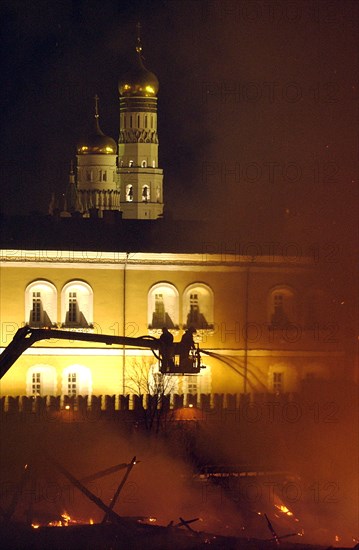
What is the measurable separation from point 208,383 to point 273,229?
140 inches

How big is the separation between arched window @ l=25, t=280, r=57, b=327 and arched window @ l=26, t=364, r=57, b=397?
3.02ft

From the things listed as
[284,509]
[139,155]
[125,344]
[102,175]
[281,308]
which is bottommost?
[284,509]

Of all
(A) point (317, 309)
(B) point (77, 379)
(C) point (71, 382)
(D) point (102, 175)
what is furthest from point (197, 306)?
(D) point (102, 175)

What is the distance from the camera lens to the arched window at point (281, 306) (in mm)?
40781

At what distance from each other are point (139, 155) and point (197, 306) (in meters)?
28.1

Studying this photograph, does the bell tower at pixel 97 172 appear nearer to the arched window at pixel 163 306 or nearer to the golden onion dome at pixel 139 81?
the golden onion dome at pixel 139 81

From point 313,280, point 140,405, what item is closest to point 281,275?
point 313,280

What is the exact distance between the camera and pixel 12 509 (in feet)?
83.8

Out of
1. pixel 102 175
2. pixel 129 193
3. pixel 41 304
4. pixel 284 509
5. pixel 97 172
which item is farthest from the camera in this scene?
pixel 102 175

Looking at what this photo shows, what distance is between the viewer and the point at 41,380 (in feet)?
132

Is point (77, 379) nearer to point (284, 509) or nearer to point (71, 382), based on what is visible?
point (71, 382)

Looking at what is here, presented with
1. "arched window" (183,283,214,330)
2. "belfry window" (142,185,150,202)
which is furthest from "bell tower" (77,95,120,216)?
"arched window" (183,283,214,330)

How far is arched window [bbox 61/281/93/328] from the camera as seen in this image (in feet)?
133

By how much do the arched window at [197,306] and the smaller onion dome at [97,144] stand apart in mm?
27253
